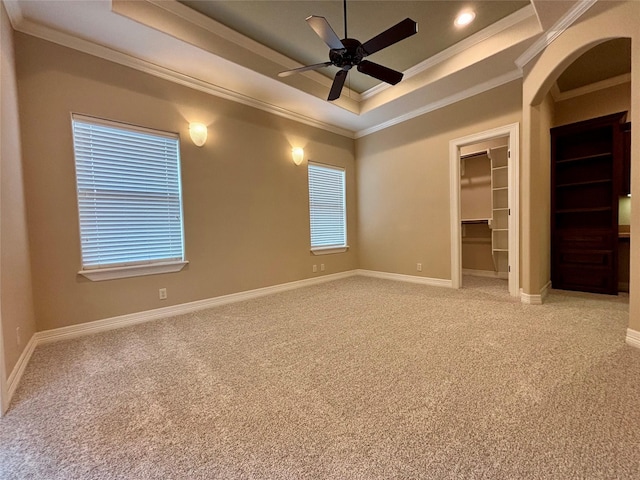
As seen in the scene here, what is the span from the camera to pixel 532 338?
230cm

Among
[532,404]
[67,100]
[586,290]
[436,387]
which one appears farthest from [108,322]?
[586,290]

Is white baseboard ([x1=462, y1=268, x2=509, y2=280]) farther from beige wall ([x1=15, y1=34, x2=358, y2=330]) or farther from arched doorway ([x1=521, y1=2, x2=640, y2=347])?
beige wall ([x1=15, y1=34, x2=358, y2=330])

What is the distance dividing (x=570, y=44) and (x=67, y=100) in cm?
495

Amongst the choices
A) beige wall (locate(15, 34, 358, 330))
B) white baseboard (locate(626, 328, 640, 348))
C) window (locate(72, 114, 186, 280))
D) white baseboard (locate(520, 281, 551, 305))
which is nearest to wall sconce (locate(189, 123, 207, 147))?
beige wall (locate(15, 34, 358, 330))

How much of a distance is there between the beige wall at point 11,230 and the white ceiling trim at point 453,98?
4.70m

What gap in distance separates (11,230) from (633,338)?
15.5ft

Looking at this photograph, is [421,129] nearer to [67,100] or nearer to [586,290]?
[586,290]

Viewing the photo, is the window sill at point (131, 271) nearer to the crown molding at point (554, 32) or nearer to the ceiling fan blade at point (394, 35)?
the ceiling fan blade at point (394, 35)

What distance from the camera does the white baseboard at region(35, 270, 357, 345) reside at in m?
2.61

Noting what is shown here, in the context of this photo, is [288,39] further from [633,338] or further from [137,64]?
[633,338]

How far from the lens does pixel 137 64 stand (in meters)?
3.01

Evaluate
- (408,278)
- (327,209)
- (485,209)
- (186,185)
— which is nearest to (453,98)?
(485,209)

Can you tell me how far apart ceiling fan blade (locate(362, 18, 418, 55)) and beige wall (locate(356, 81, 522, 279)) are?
2265 mm

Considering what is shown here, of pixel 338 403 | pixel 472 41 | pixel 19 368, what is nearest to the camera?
pixel 338 403
